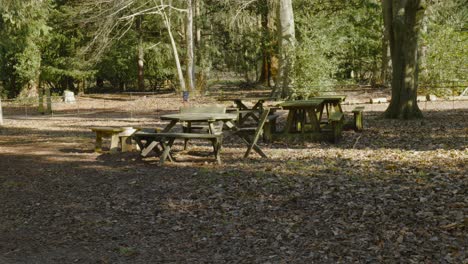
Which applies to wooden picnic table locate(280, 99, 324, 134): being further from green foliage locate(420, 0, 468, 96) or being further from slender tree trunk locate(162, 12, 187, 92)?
slender tree trunk locate(162, 12, 187, 92)

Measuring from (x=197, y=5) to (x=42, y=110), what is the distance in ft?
43.7

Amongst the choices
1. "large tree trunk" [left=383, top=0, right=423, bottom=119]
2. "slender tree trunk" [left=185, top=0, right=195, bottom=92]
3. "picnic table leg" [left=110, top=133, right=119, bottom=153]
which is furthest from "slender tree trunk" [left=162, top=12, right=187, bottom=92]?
"picnic table leg" [left=110, top=133, right=119, bottom=153]

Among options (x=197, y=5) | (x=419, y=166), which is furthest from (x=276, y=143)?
(x=197, y=5)

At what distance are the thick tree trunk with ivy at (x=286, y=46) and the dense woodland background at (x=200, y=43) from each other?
9.3 inches

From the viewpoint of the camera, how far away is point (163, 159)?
9.28 meters

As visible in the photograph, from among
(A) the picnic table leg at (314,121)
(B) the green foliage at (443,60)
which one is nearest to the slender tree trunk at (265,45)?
(B) the green foliage at (443,60)

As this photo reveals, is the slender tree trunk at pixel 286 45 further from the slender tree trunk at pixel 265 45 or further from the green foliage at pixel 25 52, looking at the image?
the green foliage at pixel 25 52

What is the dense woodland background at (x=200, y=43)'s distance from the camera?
2258cm

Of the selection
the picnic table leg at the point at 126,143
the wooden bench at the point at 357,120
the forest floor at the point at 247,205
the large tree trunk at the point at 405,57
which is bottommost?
the forest floor at the point at 247,205

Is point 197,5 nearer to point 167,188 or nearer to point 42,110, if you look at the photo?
point 42,110

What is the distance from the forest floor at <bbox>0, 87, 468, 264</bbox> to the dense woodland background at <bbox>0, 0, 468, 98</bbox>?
486 inches

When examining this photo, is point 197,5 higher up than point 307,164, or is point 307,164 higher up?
point 197,5

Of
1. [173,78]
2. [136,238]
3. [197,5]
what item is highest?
[197,5]

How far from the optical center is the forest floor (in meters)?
5.09
